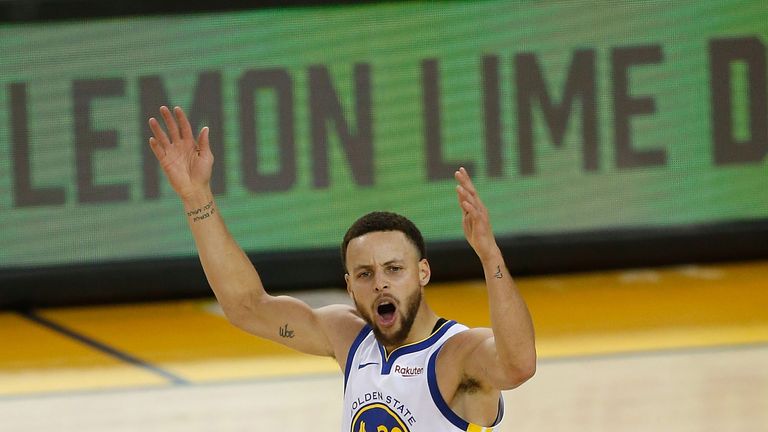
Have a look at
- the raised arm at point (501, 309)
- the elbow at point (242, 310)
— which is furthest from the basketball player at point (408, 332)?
the elbow at point (242, 310)

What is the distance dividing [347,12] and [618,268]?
9.52ft

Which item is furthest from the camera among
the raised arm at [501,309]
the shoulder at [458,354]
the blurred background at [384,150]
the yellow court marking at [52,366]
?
the blurred background at [384,150]

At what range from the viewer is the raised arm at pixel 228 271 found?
4.75 m

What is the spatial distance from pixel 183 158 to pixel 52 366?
4.52m

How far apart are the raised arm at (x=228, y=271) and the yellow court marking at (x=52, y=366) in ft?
12.0

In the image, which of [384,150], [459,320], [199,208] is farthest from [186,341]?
[199,208]

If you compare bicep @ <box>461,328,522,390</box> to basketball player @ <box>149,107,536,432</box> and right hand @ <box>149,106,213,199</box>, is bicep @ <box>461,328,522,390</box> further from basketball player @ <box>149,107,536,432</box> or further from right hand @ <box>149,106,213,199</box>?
right hand @ <box>149,106,213,199</box>

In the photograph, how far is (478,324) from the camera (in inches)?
366

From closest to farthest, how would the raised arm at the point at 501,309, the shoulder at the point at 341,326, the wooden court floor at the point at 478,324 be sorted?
1. the raised arm at the point at 501,309
2. the shoulder at the point at 341,326
3. the wooden court floor at the point at 478,324

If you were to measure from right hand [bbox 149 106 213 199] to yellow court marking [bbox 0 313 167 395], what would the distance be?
384cm

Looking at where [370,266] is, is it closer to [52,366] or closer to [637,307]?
[52,366]

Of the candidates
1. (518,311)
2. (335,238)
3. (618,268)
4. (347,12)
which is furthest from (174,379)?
(518,311)

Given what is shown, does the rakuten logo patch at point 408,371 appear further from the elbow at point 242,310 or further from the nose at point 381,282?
the elbow at point 242,310

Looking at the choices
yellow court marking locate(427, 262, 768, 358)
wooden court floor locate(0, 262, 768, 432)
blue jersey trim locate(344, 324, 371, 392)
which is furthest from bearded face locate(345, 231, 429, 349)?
yellow court marking locate(427, 262, 768, 358)
